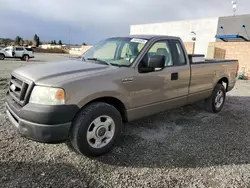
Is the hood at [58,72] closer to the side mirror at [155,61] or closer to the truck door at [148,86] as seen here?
the truck door at [148,86]

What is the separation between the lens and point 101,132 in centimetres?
319

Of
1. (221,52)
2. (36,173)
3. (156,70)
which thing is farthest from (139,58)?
(221,52)

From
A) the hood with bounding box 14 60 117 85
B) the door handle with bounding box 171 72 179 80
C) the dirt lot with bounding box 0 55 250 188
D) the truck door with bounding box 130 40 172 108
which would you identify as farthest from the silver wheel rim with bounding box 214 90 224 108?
the hood with bounding box 14 60 117 85

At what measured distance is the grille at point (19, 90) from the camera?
288 cm

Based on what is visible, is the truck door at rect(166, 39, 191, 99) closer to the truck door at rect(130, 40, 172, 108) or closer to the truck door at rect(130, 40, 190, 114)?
the truck door at rect(130, 40, 190, 114)

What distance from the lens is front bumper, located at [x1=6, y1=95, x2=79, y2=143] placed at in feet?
8.67

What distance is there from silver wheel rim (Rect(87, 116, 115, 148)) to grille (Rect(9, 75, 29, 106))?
37.9 inches

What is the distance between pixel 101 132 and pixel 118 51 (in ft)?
5.33

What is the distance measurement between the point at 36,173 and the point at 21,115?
75cm

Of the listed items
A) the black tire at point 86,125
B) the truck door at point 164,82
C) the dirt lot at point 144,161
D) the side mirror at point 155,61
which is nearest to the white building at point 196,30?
the truck door at point 164,82

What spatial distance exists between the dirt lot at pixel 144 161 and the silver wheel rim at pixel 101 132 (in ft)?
0.74

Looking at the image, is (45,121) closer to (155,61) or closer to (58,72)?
(58,72)

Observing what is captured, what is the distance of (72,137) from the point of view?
9.60 ft

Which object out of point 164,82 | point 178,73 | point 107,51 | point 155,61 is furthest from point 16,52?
point 155,61
